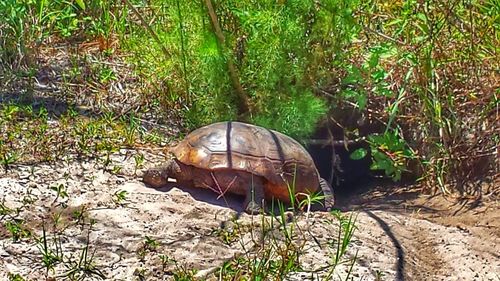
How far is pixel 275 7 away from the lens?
15.4ft

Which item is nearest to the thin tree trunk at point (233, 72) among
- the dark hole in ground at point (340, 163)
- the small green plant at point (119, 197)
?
the dark hole in ground at point (340, 163)

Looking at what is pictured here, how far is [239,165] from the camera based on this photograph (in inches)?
163

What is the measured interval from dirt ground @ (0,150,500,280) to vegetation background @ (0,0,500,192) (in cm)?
26

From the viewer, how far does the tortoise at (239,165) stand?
4.15 metres

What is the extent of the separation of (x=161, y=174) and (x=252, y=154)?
1.49 feet

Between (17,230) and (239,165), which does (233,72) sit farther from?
(17,230)

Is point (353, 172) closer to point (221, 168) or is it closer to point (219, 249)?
point (221, 168)

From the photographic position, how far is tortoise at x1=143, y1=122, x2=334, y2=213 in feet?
13.6

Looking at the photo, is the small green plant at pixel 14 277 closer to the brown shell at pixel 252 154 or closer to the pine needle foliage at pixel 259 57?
the brown shell at pixel 252 154

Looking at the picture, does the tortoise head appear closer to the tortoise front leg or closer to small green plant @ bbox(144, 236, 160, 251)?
the tortoise front leg

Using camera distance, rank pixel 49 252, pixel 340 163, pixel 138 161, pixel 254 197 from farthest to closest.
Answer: pixel 340 163
pixel 138 161
pixel 254 197
pixel 49 252

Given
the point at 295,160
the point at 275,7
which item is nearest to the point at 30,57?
the point at 275,7

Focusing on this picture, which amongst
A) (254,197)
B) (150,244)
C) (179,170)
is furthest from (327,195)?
(150,244)

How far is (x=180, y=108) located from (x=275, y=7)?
2.79ft
